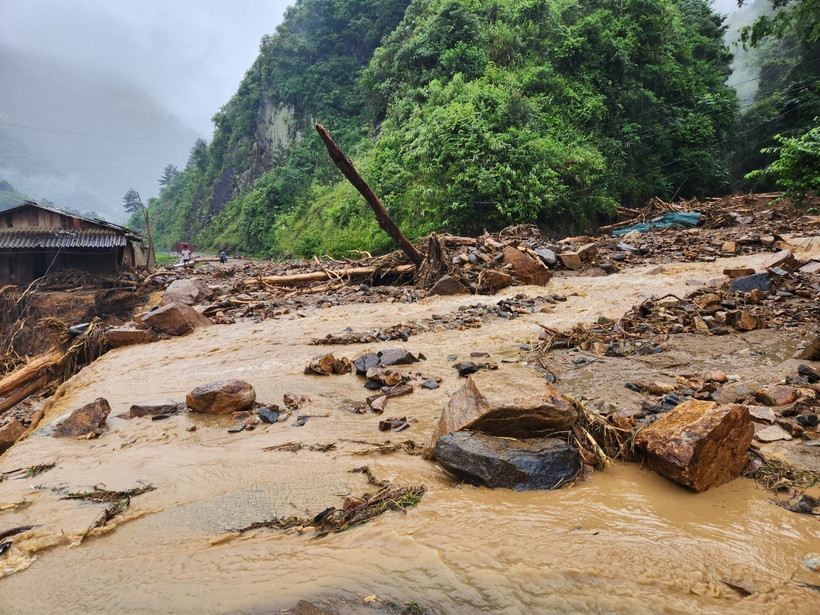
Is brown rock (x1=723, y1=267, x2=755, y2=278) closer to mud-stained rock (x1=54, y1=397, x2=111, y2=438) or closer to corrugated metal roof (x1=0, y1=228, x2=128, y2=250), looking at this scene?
mud-stained rock (x1=54, y1=397, x2=111, y2=438)

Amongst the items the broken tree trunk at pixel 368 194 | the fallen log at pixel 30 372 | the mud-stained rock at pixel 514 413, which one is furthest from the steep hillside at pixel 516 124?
the mud-stained rock at pixel 514 413

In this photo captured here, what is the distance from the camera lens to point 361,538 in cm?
224

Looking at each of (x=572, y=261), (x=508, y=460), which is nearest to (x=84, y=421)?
(x=508, y=460)

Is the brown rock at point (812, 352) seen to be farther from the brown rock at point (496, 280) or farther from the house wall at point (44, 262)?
the house wall at point (44, 262)

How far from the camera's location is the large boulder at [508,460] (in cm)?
268

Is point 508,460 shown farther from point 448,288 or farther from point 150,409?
point 448,288

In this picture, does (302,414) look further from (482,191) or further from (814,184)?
(482,191)

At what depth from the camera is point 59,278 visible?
722 inches

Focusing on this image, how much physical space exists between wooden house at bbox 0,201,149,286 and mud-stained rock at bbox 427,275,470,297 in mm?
16106

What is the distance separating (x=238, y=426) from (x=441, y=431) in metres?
2.11

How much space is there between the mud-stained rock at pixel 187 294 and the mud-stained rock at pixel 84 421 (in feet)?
25.2

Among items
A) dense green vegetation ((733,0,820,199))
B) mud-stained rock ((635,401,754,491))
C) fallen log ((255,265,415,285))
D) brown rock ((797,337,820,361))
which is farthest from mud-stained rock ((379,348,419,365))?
dense green vegetation ((733,0,820,199))

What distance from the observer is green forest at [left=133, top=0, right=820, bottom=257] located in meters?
17.1

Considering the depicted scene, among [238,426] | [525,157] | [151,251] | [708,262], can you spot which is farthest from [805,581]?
[151,251]
